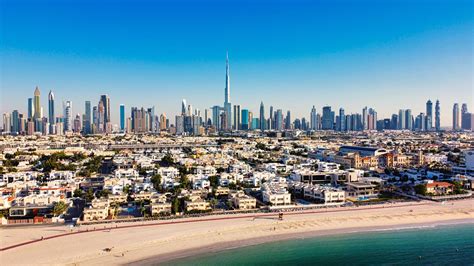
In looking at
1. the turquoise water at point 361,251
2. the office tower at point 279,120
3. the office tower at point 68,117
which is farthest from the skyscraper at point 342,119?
the turquoise water at point 361,251

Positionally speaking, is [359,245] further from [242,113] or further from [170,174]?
[242,113]

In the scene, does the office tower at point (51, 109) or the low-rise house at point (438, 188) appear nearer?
the low-rise house at point (438, 188)

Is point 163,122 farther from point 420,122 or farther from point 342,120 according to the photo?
point 420,122

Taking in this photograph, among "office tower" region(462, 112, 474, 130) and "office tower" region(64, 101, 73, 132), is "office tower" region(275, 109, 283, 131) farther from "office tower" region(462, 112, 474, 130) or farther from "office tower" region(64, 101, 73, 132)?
"office tower" region(64, 101, 73, 132)

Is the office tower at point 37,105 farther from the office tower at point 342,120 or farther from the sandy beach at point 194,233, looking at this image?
the sandy beach at point 194,233

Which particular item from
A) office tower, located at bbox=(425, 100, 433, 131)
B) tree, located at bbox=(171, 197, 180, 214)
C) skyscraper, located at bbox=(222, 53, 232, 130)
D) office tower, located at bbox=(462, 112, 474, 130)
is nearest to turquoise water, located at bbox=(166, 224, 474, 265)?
tree, located at bbox=(171, 197, 180, 214)

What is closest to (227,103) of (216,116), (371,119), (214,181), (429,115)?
(216,116)
